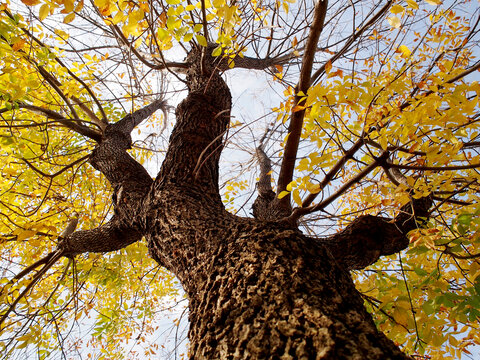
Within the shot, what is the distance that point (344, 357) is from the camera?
0.77m

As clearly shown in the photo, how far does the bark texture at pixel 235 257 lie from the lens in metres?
0.88

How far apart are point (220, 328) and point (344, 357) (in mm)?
471

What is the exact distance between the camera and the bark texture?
2.90 feet

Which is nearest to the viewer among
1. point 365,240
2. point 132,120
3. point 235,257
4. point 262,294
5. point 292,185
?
point 262,294

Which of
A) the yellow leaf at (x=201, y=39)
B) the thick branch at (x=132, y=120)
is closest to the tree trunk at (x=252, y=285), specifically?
the yellow leaf at (x=201, y=39)

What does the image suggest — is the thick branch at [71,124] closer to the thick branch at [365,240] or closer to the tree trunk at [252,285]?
the tree trunk at [252,285]

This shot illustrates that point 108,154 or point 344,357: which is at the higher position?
point 108,154

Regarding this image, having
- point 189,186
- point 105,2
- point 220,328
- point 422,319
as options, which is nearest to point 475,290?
point 422,319

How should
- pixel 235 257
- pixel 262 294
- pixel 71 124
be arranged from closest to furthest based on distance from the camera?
1. pixel 262 294
2. pixel 235 257
3. pixel 71 124

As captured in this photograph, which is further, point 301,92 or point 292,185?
point 292,185

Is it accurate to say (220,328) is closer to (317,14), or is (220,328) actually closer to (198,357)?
(198,357)

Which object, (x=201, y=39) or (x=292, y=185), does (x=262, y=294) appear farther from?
(x=201, y=39)

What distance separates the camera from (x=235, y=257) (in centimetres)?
128

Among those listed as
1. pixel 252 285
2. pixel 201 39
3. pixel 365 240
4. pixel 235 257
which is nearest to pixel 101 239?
pixel 235 257
